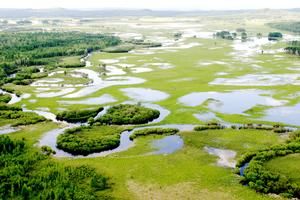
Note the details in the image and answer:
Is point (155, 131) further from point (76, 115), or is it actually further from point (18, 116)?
point (18, 116)

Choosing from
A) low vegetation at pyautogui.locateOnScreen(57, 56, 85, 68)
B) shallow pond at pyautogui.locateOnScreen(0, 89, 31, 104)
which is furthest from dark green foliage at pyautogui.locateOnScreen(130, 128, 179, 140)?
low vegetation at pyautogui.locateOnScreen(57, 56, 85, 68)

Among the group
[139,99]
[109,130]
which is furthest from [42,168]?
[139,99]

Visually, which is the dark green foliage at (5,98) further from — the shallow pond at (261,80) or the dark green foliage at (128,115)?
the shallow pond at (261,80)

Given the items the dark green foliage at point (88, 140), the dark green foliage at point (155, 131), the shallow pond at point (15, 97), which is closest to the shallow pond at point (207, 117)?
the dark green foliage at point (155, 131)

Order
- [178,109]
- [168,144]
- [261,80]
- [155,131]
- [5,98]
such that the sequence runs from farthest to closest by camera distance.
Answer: [261,80] → [5,98] → [178,109] → [155,131] → [168,144]

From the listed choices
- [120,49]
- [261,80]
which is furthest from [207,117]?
[120,49]

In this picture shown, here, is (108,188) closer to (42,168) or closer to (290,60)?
(42,168)
